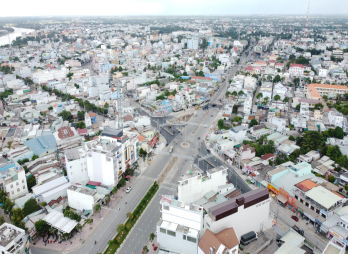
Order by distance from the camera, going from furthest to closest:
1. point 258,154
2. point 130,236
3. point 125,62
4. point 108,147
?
point 125,62
point 258,154
point 108,147
point 130,236

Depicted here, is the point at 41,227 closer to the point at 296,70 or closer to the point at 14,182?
the point at 14,182

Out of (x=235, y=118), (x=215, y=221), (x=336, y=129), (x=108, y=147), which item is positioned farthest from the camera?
(x=235, y=118)

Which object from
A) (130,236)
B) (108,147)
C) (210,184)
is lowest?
(130,236)

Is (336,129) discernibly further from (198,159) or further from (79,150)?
(79,150)

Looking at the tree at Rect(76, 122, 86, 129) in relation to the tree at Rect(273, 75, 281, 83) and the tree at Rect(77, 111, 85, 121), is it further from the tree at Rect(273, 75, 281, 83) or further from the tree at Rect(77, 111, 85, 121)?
the tree at Rect(273, 75, 281, 83)

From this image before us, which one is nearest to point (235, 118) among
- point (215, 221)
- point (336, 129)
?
point (336, 129)

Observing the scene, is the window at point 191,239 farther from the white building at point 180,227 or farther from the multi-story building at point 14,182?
the multi-story building at point 14,182
